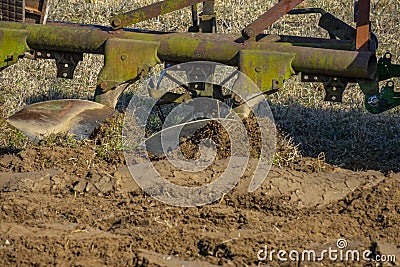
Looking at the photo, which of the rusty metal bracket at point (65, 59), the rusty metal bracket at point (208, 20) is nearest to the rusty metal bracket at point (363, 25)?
the rusty metal bracket at point (208, 20)

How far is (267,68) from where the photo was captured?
5391 mm

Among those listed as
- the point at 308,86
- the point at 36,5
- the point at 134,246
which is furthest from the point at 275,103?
the point at 134,246

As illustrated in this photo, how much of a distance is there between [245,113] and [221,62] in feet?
1.33

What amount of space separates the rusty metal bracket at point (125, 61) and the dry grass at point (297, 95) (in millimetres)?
470

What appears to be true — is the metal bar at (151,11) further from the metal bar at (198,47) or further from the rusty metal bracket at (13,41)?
the rusty metal bracket at (13,41)

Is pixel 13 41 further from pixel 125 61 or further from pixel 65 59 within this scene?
pixel 125 61

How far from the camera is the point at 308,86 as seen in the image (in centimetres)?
773

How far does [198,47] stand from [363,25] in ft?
3.70

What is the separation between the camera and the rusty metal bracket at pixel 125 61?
5609 mm

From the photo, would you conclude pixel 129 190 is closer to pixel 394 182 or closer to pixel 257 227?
pixel 257 227

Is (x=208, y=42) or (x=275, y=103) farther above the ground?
(x=208, y=42)

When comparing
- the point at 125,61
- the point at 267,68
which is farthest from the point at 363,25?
the point at 125,61

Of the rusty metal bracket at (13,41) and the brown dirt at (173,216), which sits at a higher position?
the rusty metal bracket at (13,41)

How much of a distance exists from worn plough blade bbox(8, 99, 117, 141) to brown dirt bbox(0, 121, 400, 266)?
0.65 ft
